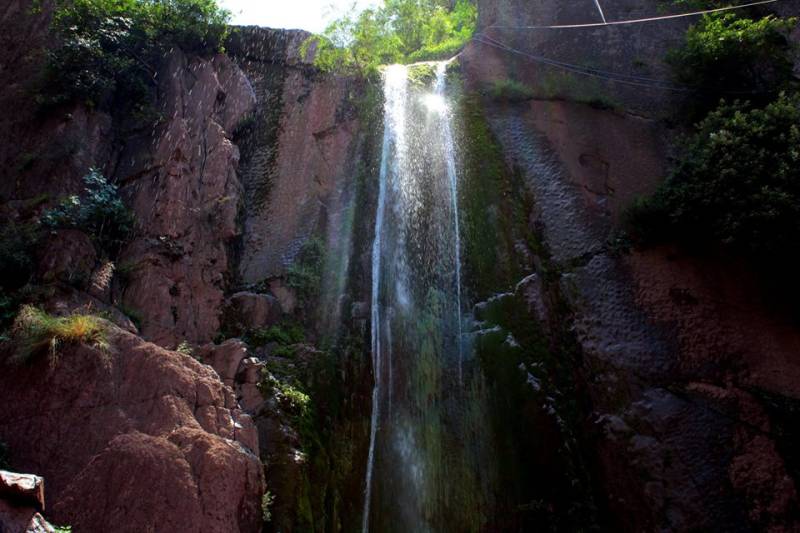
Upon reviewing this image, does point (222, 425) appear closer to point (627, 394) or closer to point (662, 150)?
point (627, 394)

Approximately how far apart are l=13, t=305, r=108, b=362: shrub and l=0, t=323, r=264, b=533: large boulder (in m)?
0.11

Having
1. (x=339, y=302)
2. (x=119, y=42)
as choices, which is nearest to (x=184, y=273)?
(x=339, y=302)

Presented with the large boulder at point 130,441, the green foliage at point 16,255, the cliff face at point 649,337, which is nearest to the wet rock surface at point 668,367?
the cliff face at point 649,337

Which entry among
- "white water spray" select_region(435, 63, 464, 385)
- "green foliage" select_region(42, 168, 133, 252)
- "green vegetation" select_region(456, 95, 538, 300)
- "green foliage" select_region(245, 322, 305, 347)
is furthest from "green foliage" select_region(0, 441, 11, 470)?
"green vegetation" select_region(456, 95, 538, 300)

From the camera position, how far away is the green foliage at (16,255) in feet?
24.1

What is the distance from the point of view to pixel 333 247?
10312 millimetres

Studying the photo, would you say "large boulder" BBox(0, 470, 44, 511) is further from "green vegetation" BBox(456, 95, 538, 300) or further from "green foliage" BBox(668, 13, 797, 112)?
"green foliage" BBox(668, 13, 797, 112)

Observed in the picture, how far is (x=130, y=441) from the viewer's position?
211 inches

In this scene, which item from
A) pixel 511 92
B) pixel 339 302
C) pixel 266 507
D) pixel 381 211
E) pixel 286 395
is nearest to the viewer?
pixel 266 507

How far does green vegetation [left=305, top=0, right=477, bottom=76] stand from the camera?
12.1 meters

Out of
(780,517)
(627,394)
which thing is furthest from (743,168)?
(780,517)

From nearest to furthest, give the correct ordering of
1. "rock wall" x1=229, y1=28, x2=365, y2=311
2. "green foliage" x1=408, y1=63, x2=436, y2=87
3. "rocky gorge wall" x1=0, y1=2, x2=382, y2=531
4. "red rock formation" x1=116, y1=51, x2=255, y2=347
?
"rocky gorge wall" x1=0, y1=2, x2=382, y2=531 < "red rock formation" x1=116, y1=51, x2=255, y2=347 < "rock wall" x1=229, y1=28, x2=365, y2=311 < "green foliage" x1=408, y1=63, x2=436, y2=87

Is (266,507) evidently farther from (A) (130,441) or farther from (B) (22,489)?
(B) (22,489)

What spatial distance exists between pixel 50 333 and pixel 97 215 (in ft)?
11.8
